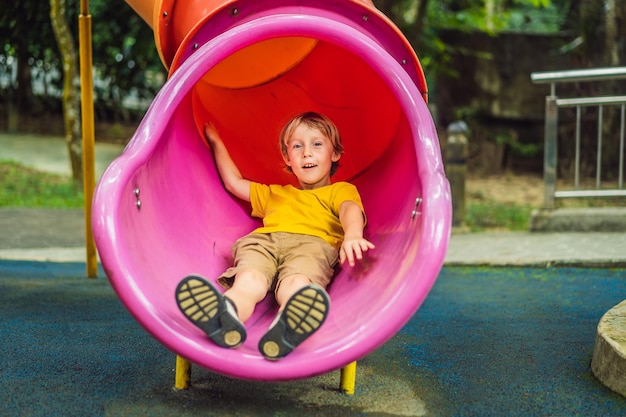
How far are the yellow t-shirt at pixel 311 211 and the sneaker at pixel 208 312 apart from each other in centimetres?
84

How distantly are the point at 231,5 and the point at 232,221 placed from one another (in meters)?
0.85

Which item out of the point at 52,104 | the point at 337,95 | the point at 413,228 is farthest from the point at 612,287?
the point at 52,104

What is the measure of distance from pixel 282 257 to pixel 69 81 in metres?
5.85

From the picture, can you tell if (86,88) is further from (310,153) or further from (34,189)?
(34,189)

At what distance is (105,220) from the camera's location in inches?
82.4

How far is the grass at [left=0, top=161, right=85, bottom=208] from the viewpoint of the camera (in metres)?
7.67

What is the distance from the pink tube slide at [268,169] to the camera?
2.05 meters

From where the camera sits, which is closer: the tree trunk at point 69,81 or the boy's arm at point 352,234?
the boy's arm at point 352,234

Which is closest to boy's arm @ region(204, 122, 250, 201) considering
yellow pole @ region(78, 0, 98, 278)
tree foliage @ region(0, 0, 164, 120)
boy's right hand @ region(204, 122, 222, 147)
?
boy's right hand @ region(204, 122, 222, 147)

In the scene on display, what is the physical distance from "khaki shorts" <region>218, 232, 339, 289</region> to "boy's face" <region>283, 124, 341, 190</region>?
0.28 meters

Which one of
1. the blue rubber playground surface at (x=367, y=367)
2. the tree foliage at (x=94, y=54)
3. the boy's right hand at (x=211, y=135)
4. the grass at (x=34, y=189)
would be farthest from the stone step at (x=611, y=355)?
the tree foliage at (x=94, y=54)

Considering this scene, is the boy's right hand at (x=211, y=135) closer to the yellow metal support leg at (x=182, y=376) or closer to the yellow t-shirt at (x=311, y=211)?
the yellow t-shirt at (x=311, y=211)

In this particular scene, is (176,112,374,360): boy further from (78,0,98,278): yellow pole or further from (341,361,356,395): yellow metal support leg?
(78,0,98,278): yellow pole

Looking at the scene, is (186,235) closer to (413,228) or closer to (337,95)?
(413,228)
